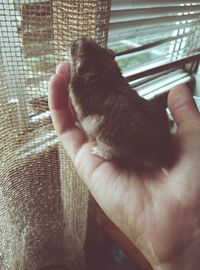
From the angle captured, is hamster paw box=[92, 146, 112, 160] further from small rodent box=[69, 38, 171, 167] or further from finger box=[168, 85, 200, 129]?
finger box=[168, 85, 200, 129]

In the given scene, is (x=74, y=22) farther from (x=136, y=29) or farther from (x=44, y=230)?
(x=44, y=230)

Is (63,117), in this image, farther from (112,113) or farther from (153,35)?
(153,35)

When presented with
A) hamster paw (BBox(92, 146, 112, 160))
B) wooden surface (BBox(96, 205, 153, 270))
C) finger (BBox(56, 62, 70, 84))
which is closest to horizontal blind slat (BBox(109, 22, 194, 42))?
finger (BBox(56, 62, 70, 84))

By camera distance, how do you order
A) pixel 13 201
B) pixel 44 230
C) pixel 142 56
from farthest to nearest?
pixel 142 56 → pixel 44 230 → pixel 13 201

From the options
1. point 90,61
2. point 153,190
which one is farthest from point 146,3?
point 153,190

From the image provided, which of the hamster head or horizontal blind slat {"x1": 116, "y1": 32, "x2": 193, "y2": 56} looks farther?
horizontal blind slat {"x1": 116, "y1": 32, "x2": 193, "y2": 56}

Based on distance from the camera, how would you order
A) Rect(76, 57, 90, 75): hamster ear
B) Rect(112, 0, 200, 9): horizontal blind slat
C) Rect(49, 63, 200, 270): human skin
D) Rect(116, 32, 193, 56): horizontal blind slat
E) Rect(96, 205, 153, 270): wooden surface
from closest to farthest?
Rect(49, 63, 200, 270): human skin
Rect(76, 57, 90, 75): hamster ear
Rect(112, 0, 200, 9): horizontal blind slat
Rect(116, 32, 193, 56): horizontal blind slat
Rect(96, 205, 153, 270): wooden surface

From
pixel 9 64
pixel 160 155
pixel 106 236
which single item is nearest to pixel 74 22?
pixel 9 64
